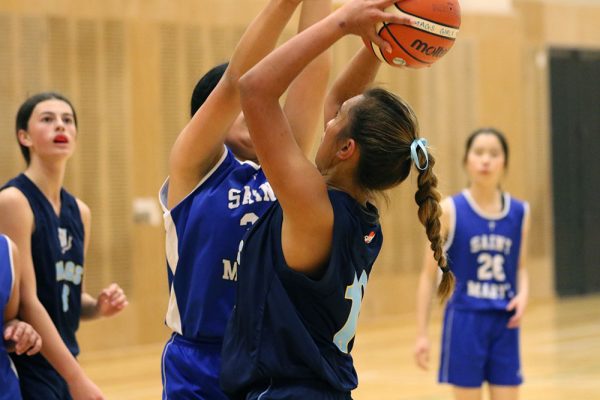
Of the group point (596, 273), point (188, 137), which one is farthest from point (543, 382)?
point (596, 273)

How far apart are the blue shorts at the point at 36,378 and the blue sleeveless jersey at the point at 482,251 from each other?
2774mm

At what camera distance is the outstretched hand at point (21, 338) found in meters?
3.41

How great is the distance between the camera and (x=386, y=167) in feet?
8.77

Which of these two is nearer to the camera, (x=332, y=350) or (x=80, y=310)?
(x=332, y=350)

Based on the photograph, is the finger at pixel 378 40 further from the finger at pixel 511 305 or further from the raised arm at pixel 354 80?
the finger at pixel 511 305

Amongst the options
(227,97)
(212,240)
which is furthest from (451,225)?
(227,97)

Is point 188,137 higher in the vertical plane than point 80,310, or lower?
higher

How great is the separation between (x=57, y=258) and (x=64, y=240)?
0.10 metres

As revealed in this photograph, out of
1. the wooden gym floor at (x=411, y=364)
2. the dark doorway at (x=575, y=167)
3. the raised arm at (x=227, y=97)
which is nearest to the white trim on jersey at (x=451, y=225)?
the wooden gym floor at (x=411, y=364)

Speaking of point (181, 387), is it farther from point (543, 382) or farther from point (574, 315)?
point (574, 315)

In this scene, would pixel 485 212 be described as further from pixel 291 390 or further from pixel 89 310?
pixel 291 390

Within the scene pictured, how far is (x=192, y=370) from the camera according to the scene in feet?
10.1

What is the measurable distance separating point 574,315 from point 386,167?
10007mm

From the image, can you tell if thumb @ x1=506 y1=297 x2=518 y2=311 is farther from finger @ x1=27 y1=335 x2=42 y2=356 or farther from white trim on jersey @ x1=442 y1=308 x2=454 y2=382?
finger @ x1=27 y1=335 x2=42 y2=356
